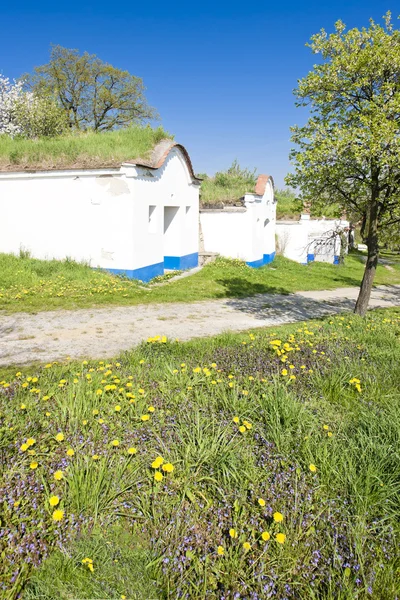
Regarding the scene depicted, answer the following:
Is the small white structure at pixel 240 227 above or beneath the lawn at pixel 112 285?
above

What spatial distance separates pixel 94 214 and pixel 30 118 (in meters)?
15.8

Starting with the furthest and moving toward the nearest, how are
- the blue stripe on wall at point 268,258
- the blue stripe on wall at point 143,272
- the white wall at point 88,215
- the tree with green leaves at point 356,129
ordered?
the blue stripe on wall at point 268,258, the blue stripe on wall at point 143,272, the white wall at point 88,215, the tree with green leaves at point 356,129

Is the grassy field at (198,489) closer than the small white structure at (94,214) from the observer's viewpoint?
Yes

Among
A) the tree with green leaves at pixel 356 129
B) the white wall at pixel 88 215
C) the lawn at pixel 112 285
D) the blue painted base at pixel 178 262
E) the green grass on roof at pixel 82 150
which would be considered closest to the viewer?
the tree with green leaves at pixel 356 129

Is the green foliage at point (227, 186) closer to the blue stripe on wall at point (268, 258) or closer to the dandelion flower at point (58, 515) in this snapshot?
the blue stripe on wall at point (268, 258)

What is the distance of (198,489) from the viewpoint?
2809 mm

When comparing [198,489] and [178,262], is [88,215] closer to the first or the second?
[178,262]

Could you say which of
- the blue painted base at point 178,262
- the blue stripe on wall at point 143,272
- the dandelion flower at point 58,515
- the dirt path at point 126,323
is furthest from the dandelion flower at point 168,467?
the blue painted base at point 178,262

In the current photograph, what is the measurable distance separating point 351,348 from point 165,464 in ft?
13.0

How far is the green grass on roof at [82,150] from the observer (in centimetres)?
1379

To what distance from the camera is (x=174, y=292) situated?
12.6 metres

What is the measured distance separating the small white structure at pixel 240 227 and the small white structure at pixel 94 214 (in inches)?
180

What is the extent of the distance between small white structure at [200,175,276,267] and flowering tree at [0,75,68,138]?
1318 centimetres

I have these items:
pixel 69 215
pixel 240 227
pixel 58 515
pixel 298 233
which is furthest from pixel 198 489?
pixel 298 233
